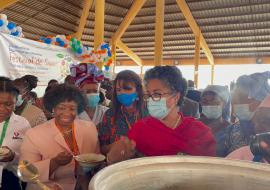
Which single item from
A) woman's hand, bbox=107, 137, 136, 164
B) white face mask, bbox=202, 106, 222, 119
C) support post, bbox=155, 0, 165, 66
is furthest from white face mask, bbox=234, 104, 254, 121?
support post, bbox=155, 0, 165, 66

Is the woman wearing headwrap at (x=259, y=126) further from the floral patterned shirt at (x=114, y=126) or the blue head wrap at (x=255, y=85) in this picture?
the floral patterned shirt at (x=114, y=126)

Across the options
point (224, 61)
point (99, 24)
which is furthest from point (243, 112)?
point (224, 61)

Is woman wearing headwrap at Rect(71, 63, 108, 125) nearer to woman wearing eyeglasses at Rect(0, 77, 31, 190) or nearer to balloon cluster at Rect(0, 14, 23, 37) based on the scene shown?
woman wearing eyeglasses at Rect(0, 77, 31, 190)

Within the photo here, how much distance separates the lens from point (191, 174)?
2.78ft

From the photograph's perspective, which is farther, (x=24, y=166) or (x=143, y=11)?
(x=143, y=11)

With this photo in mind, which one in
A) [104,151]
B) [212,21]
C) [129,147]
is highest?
[212,21]

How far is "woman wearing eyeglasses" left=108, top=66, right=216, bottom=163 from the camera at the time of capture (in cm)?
148

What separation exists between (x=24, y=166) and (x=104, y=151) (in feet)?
2.50

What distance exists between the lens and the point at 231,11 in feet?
30.5

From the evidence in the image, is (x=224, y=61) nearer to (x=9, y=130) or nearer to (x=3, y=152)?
(x=9, y=130)

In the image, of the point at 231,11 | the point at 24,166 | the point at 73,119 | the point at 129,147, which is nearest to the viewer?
the point at 24,166

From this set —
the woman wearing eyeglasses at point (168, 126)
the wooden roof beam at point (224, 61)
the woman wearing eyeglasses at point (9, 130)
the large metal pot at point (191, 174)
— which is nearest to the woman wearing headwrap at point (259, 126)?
the woman wearing eyeglasses at point (168, 126)

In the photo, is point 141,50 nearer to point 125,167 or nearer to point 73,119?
point 73,119

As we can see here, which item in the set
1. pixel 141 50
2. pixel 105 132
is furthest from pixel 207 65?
pixel 105 132
